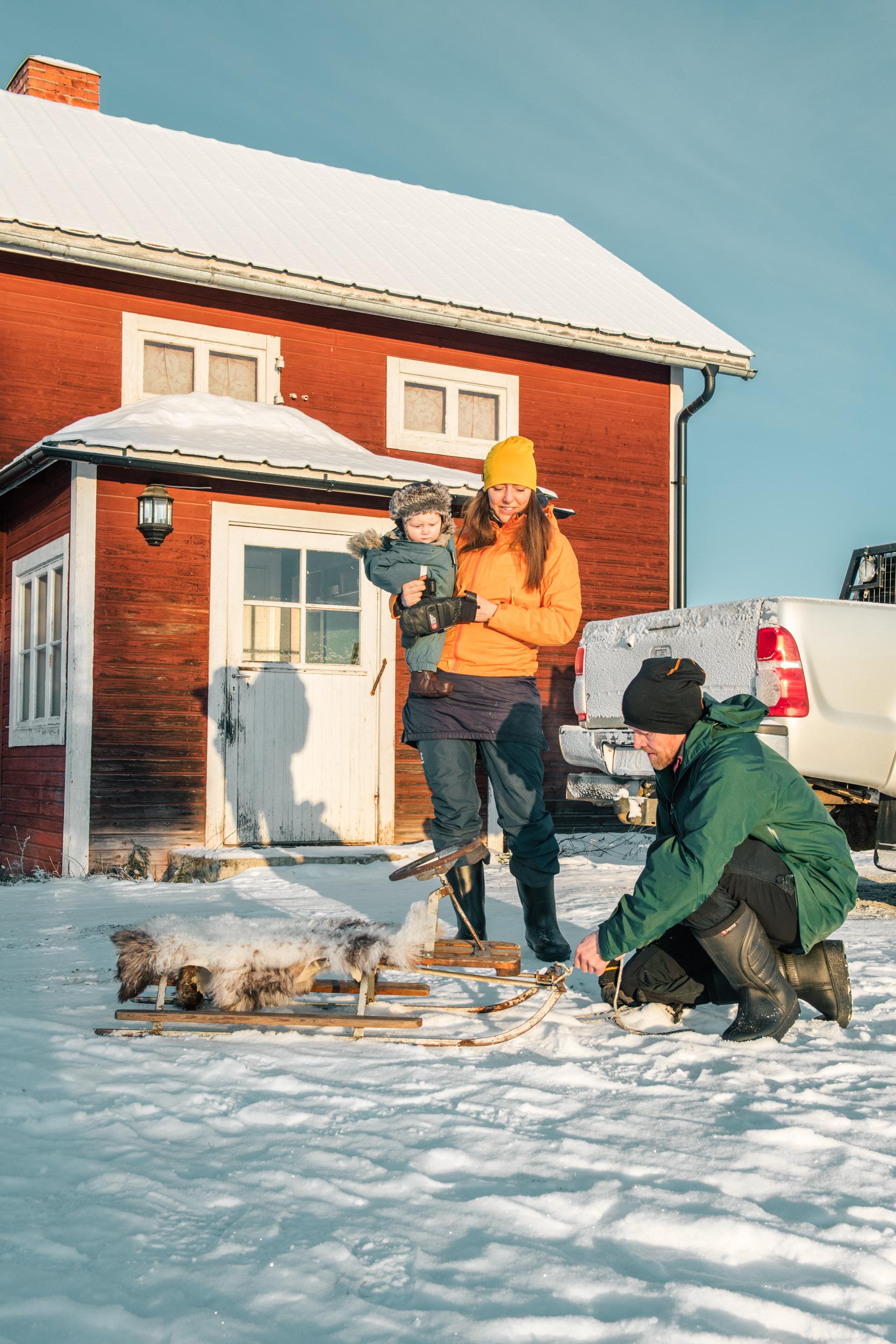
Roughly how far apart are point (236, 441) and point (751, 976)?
6179mm

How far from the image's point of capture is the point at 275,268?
957 cm

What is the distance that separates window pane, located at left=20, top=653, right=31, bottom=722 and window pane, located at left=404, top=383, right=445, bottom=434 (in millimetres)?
3850

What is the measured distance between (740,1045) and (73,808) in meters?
5.92

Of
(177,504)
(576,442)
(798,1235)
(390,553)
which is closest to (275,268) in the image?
(177,504)

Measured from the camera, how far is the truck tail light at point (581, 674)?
7.49 m

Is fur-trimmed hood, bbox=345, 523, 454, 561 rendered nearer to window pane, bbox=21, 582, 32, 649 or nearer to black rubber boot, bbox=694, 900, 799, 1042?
black rubber boot, bbox=694, 900, 799, 1042

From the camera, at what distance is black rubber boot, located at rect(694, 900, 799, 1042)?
10.2 feet

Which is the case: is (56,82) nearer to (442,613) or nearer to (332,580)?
(332,580)

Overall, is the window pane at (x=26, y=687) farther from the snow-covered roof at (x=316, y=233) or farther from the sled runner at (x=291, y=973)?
the sled runner at (x=291, y=973)

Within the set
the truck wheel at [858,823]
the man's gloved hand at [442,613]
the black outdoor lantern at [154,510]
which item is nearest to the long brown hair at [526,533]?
the man's gloved hand at [442,613]

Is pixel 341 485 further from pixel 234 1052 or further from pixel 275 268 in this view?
pixel 234 1052

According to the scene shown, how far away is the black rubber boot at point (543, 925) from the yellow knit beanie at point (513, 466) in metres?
1.42

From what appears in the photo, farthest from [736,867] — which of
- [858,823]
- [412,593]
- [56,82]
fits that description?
[56,82]

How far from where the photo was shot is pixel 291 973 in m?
3.32
